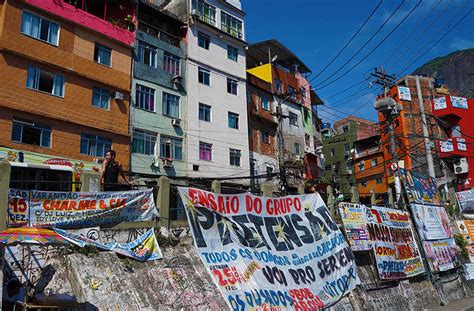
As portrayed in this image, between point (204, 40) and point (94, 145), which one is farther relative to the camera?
point (204, 40)

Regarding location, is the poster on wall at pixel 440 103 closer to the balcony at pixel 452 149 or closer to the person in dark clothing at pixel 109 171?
the balcony at pixel 452 149

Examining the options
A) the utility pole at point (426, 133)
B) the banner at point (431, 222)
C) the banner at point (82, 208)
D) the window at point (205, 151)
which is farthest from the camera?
the utility pole at point (426, 133)

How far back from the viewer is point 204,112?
30.5 metres

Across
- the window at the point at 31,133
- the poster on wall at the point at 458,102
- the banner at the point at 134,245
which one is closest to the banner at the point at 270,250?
the banner at the point at 134,245

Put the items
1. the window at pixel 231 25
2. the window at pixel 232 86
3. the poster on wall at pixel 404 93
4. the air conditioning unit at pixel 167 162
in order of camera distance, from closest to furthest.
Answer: the air conditioning unit at pixel 167 162 → the window at pixel 232 86 → the window at pixel 231 25 → the poster on wall at pixel 404 93

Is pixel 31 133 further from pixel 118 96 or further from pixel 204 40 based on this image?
pixel 204 40

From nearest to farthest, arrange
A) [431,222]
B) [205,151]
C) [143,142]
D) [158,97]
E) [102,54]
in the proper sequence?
1. [431,222]
2. [102,54]
3. [143,142]
4. [158,97]
5. [205,151]

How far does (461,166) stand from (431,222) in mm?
29146

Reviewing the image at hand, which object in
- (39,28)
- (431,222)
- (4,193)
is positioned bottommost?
(431,222)

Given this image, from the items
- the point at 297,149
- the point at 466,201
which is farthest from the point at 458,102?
the point at 466,201

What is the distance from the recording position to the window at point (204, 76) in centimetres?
3098

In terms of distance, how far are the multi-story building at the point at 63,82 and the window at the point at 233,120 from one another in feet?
30.9

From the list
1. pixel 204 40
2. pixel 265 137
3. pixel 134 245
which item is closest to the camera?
pixel 134 245

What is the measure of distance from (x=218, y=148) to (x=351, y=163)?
33699mm
